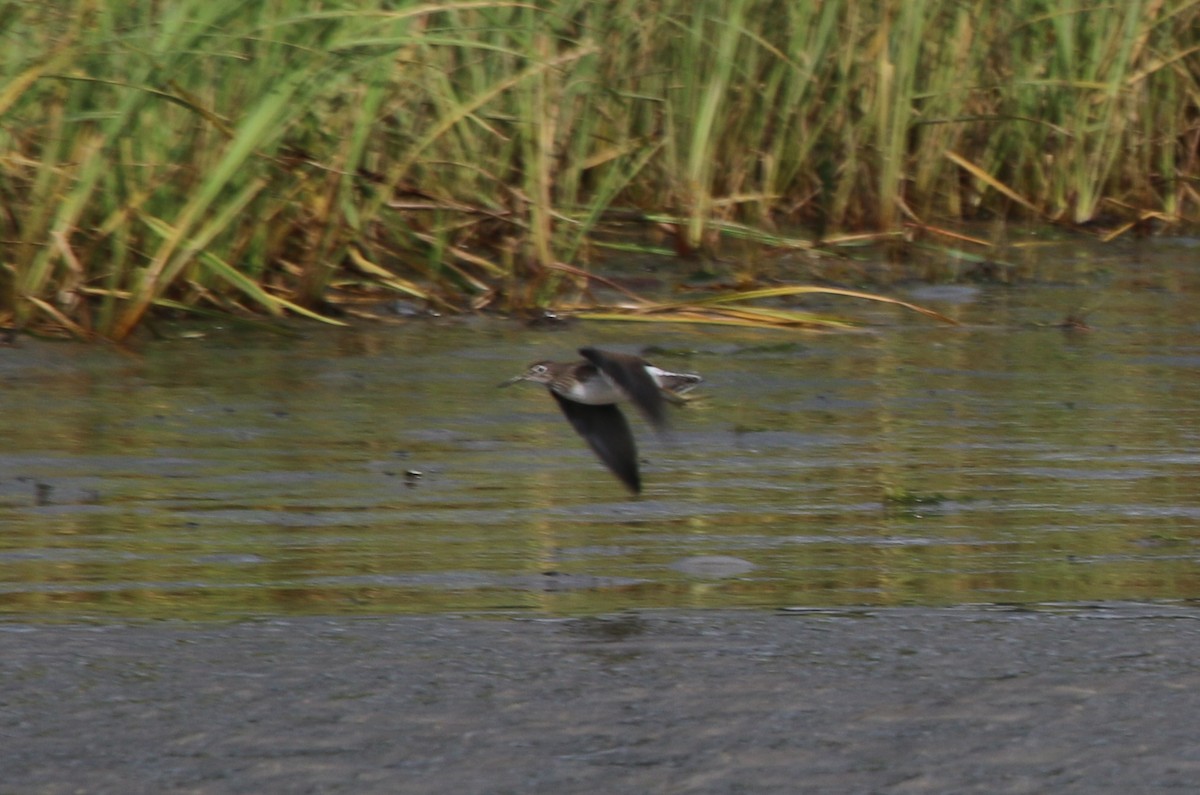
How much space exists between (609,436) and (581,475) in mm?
344

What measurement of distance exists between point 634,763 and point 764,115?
5544mm

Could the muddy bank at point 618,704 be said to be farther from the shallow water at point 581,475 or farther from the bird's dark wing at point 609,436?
the bird's dark wing at point 609,436

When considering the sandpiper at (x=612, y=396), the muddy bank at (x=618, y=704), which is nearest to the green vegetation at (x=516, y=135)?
the sandpiper at (x=612, y=396)

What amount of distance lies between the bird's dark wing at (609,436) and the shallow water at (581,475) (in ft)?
0.27

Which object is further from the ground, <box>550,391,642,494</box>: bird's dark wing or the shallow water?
<box>550,391,642,494</box>: bird's dark wing

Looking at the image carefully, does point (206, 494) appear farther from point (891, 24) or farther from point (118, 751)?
point (891, 24)

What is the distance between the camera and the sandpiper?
3.76 meters

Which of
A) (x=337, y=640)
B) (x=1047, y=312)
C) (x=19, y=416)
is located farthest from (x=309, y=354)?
(x=337, y=640)

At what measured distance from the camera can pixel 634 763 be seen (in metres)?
2.54

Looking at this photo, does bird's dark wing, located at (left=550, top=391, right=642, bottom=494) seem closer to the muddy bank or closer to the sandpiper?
the sandpiper

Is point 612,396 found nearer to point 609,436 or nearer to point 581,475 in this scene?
point 609,436

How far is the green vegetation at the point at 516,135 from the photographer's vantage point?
5.61 m

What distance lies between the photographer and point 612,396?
160 inches

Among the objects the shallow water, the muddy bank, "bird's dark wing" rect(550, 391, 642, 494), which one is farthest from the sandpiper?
the muddy bank
